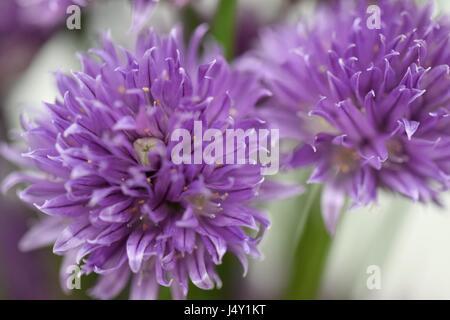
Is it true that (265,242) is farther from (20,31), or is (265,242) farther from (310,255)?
(20,31)

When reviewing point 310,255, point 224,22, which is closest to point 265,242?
point 310,255

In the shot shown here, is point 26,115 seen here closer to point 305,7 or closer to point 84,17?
point 84,17

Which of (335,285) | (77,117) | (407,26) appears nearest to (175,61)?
(77,117)

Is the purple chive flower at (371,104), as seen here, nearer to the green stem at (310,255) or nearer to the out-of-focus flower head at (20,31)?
the green stem at (310,255)

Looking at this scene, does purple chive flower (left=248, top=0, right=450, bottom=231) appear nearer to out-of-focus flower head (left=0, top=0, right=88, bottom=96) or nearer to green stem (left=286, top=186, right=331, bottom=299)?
green stem (left=286, top=186, right=331, bottom=299)

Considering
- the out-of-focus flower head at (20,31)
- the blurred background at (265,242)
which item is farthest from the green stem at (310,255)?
the out-of-focus flower head at (20,31)

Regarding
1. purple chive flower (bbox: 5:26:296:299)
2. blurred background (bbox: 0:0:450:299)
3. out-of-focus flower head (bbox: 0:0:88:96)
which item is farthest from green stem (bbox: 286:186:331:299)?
out-of-focus flower head (bbox: 0:0:88:96)
